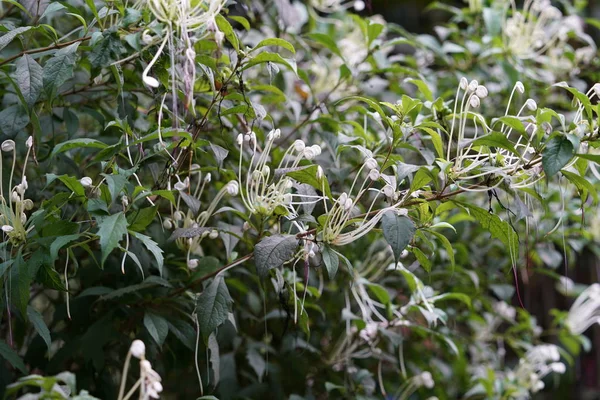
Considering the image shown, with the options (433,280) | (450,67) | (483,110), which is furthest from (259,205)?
(483,110)

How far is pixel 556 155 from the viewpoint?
74cm

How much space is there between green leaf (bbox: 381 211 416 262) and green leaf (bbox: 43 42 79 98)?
42cm

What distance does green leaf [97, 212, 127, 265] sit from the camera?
2.27 feet

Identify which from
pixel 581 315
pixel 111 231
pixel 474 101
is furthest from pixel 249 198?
pixel 581 315

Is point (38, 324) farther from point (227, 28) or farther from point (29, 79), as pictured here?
point (227, 28)

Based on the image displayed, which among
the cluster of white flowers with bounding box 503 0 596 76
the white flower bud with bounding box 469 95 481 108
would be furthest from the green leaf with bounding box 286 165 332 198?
the cluster of white flowers with bounding box 503 0 596 76

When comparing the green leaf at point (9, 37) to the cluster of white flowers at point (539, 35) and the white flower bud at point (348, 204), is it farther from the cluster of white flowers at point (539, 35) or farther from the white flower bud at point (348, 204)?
the cluster of white flowers at point (539, 35)

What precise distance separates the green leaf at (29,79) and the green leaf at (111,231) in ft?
0.69

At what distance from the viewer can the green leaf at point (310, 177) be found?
2.69ft

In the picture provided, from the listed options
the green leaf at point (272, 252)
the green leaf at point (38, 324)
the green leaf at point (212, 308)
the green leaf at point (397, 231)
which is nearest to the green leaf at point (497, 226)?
the green leaf at point (397, 231)

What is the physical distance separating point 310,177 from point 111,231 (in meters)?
0.25

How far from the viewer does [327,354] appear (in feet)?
4.30

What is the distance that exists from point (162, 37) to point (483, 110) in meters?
1.04

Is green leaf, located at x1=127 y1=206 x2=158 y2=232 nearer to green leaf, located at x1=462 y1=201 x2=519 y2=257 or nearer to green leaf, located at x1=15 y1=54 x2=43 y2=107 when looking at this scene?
green leaf, located at x1=15 y1=54 x2=43 y2=107
